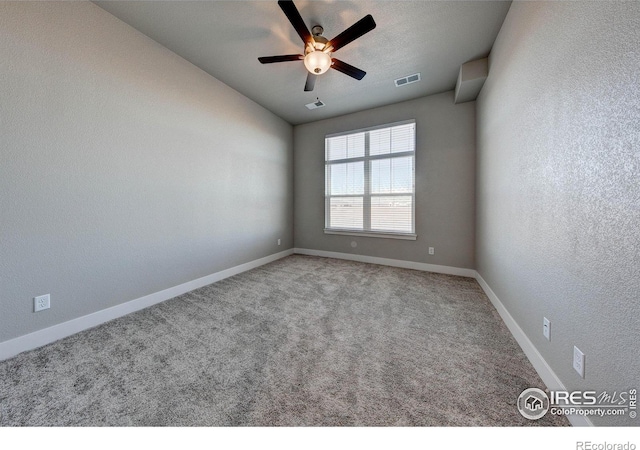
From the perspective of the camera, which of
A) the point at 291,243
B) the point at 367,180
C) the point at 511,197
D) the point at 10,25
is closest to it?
the point at 10,25

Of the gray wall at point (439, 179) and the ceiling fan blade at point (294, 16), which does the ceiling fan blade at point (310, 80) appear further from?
the gray wall at point (439, 179)

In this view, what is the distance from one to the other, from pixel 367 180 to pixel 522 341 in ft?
10.4

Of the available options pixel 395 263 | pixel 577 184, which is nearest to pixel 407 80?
pixel 577 184

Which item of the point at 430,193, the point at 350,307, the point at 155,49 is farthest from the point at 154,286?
the point at 430,193

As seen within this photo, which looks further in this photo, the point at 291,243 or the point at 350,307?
the point at 291,243

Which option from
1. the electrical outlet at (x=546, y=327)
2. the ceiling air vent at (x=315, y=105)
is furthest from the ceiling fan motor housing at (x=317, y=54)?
the electrical outlet at (x=546, y=327)

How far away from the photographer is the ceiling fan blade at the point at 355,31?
180cm

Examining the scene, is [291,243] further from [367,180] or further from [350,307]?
[350,307]

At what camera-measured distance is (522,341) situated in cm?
169

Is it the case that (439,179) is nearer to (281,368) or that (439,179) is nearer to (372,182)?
(372,182)

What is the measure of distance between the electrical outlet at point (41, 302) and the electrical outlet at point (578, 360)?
3.63 m

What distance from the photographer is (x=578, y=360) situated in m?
1.08

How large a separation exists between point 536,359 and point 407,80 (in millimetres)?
3468
